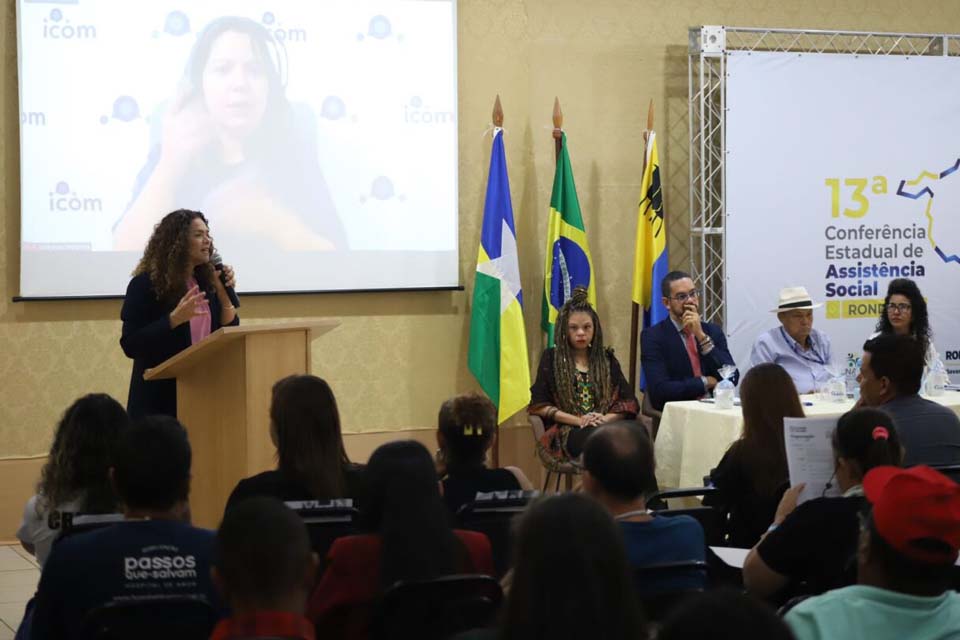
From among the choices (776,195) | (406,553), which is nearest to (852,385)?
(776,195)

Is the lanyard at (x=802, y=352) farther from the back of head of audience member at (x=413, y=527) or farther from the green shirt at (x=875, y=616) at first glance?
the green shirt at (x=875, y=616)

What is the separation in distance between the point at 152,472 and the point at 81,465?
716 mm

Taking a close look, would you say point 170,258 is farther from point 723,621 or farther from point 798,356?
point 723,621

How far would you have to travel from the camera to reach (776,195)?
24.6 feet

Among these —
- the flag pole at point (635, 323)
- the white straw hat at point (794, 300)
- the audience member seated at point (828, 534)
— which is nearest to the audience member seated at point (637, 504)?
the audience member seated at point (828, 534)

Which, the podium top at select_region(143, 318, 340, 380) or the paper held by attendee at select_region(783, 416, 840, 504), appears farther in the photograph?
the podium top at select_region(143, 318, 340, 380)

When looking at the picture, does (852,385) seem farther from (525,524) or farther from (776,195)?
(525,524)

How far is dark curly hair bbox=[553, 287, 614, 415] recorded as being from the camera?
20.4ft

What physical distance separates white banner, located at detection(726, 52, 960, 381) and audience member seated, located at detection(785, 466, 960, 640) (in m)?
5.51

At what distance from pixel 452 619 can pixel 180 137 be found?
4536 millimetres

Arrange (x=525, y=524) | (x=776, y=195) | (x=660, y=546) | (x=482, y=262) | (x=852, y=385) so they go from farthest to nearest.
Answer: (x=776, y=195) < (x=482, y=262) < (x=852, y=385) < (x=660, y=546) < (x=525, y=524)

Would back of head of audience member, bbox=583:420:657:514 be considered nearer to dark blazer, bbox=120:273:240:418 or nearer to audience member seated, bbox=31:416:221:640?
audience member seated, bbox=31:416:221:640

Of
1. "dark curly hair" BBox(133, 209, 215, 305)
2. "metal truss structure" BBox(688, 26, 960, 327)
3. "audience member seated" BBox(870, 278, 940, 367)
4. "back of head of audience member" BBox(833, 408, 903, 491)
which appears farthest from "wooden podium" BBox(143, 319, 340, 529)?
"metal truss structure" BBox(688, 26, 960, 327)

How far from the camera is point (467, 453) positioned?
129 inches
